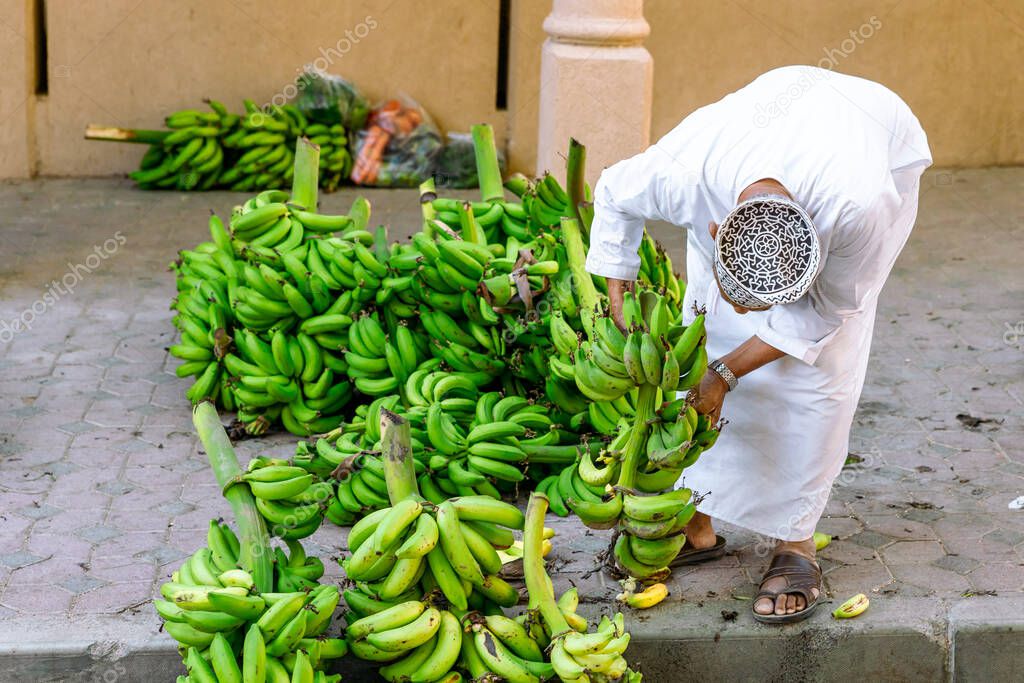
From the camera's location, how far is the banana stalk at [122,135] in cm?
825

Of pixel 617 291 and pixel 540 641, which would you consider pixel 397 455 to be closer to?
pixel 540 641

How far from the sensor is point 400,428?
3.24 m

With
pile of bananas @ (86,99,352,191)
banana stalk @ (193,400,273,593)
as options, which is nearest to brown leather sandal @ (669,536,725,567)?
banana stalk @ (193,400,273,593)

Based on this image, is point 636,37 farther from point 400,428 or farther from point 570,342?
point 400,428

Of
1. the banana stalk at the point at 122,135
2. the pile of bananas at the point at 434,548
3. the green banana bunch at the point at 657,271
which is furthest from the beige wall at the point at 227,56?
the pile of bananas at the point at 434,548

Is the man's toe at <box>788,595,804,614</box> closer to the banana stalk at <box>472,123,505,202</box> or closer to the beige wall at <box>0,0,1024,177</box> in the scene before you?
the banana stalk at <box>472,123,505,202</box>

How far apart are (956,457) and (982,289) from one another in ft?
8.18

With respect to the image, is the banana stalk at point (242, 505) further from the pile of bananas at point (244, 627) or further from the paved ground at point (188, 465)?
the paved ground at point (188, 465)

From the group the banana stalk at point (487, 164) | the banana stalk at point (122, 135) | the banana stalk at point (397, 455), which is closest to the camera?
the banana stalk at point (397, 455)

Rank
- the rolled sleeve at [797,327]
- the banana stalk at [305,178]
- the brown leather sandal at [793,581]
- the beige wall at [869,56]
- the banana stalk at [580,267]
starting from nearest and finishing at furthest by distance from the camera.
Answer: the rolled sleeve at [797,327], the brown leather sandal at [793,581], the banana stalk at [580,267], the banana stalk at [305,178], the beige wall at [869,56]

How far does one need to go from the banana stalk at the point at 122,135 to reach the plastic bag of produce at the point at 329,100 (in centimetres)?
100

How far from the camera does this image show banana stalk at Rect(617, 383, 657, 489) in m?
3.46

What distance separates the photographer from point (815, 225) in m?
3.14

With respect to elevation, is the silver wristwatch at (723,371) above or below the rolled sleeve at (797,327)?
below
